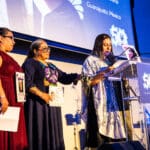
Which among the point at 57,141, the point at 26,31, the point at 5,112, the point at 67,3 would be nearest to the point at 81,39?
the point at 67,3

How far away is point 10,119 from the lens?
7.67ft

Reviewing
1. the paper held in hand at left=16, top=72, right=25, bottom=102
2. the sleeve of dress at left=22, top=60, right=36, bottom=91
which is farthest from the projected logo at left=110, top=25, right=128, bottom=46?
the paper held in hand at left=16, top=72, right=25, bottom=102

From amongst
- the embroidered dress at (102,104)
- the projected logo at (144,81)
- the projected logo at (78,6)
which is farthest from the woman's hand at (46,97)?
the projected logo at (78,6)

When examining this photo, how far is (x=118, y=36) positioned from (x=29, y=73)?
1.75 metres

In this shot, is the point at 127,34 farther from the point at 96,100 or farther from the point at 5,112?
the point at 5,112

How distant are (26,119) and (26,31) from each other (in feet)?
2.47

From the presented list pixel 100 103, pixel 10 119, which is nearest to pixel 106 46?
pixel 100 103

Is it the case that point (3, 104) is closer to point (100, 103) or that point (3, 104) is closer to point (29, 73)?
point (29, 73)

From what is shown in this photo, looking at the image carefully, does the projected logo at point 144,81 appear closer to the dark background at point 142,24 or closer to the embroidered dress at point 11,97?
the embroidered dress at point 11,97

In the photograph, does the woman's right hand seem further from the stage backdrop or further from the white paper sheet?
the stage backdrop

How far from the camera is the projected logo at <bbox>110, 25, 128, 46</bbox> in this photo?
4.12m

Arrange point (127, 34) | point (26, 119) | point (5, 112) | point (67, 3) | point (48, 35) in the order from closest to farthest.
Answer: point (5, 112) → point (26, 119) → point (48, 35) → point (67, 3) → point (127, 34)

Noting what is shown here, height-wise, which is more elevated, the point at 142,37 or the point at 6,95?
the point at 142,37

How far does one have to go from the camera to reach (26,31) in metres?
2.99
